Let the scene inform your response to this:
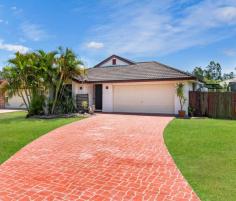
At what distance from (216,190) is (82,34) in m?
20.6

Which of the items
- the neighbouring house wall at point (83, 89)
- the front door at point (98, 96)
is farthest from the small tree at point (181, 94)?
the neighbouring house wall at point (83, 89)

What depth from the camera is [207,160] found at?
6.16 m

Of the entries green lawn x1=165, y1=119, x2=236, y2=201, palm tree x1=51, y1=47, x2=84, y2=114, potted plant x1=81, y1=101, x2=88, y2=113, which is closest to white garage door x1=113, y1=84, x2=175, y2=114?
potted plant x1=81, y1=101, x2=88, y2=113

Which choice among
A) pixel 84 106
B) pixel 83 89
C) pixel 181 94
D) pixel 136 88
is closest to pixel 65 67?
pixel 84 106

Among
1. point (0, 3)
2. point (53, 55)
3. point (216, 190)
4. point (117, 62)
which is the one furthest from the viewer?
point (117, 62)

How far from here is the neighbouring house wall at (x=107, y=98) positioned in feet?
68.6

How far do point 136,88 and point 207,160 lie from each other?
14247 millimetres

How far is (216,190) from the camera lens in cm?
425

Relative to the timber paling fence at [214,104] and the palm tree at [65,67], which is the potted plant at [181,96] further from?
the palm tree at [65,67]

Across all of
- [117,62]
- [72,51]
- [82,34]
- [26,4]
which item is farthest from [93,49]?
[26,4]

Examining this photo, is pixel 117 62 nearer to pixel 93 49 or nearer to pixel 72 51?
pixel 93 49

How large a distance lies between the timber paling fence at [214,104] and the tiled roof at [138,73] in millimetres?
1847

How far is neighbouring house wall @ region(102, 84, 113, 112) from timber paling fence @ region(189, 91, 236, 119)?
749 centimetres

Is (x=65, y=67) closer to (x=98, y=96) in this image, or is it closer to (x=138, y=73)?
(x=98, y=96)
